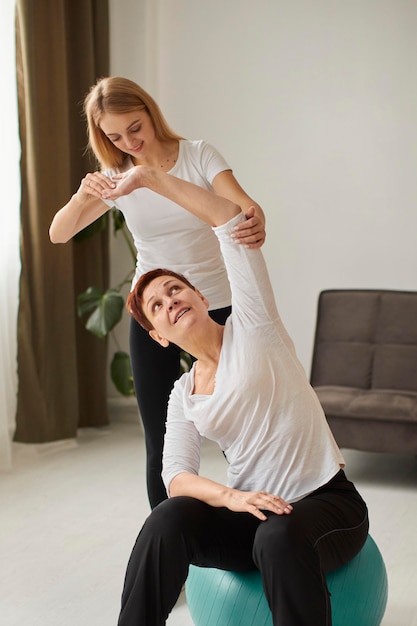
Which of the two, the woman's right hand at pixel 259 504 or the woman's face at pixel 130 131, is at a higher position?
the woman's face at pixel 130 131

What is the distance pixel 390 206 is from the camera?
4.24m

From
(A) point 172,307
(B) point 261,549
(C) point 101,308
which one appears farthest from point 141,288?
(C) point 101,308

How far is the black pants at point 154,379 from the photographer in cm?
238

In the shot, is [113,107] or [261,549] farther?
[113,107]

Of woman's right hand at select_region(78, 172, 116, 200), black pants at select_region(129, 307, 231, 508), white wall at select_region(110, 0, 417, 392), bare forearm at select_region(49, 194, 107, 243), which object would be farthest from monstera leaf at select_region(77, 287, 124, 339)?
woman's right hand at select_region(78, 172, 116, 200)

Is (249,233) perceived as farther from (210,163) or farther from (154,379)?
(154,379)

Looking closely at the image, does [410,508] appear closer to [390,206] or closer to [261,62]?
[390,206]

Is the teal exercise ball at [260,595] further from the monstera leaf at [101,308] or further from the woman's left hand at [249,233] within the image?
the monstera leaf at [101,308]

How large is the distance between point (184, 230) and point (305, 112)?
7.17ft

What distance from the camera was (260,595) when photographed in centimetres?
181

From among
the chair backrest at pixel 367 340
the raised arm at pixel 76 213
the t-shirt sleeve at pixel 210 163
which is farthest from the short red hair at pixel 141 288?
the chair backrest at pixel 367 340

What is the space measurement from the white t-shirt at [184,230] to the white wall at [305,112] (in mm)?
2033

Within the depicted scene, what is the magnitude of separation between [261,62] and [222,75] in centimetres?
21

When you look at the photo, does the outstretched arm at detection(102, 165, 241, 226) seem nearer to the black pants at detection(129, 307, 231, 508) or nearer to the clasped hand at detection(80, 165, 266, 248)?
the clasped hand at detection(80, 165, 266, 248)
